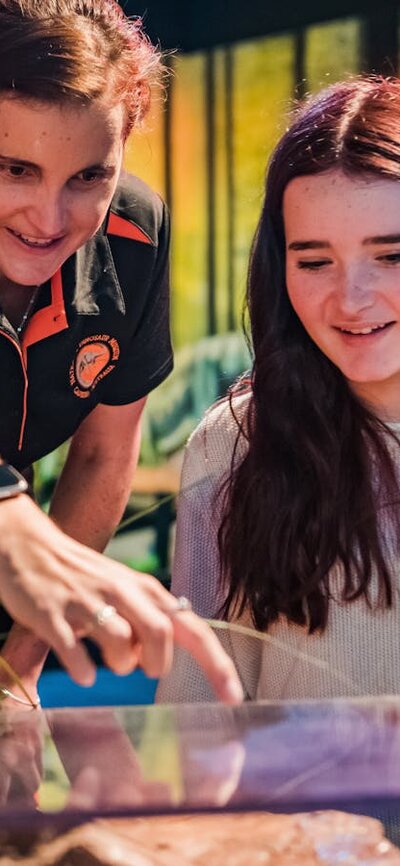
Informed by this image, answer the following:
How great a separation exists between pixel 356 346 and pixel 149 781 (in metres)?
0.90

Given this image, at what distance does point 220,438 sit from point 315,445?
0.18 metres

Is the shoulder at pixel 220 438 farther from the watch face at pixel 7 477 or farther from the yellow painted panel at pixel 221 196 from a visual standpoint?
the yellow painted panel at pixel 221 196

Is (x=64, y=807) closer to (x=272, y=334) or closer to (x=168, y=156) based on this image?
(x=272, y=334)

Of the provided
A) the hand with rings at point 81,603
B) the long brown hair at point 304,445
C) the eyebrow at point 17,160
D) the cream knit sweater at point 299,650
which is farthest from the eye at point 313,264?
the hand with rings at point 81,603

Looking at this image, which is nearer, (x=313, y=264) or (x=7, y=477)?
(x=7, y=477)

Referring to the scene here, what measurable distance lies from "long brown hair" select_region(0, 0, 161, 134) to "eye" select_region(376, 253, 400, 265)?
39cm

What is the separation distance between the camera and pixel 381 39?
2939mm

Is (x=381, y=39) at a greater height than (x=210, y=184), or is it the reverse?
(x=381, y=39)

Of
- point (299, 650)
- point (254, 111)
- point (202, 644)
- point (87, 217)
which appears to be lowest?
point (299, 650)

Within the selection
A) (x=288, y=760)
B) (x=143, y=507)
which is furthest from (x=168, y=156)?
(x=288, y=760)

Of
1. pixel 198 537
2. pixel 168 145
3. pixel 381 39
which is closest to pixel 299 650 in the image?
pixel 198 537

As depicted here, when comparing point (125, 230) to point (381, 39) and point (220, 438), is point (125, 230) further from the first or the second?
point (381, 39)

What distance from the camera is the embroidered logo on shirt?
1.96 m

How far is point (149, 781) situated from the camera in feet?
2.72
